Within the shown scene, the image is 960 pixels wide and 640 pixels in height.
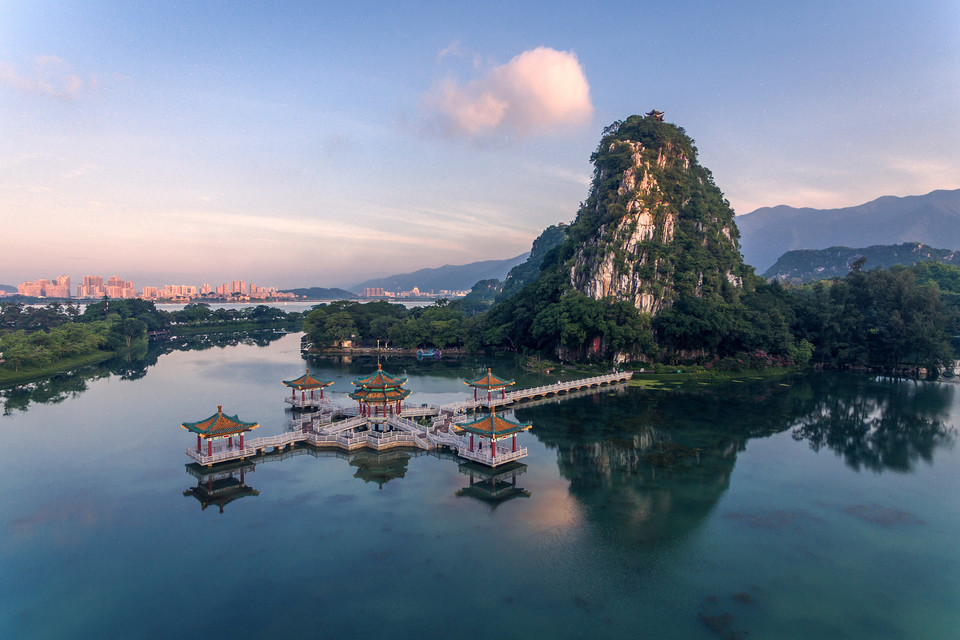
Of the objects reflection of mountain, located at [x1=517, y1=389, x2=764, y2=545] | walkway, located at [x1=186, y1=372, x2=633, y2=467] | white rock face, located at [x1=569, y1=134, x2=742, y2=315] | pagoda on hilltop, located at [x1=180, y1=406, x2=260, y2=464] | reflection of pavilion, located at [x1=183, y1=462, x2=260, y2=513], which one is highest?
white rock face, located at [x1=569, y1=134, x2=742, y2=315]

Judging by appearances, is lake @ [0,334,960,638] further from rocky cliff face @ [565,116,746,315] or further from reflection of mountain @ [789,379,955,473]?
rocky cliff face @ [565,116,746,315]

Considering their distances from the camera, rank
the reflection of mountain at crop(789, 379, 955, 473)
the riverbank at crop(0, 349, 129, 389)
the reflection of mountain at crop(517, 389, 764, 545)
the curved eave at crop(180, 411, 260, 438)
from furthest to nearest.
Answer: the riverbank at crop(0, 349, 129, 389) → the reflection of mountain at crop(789, 379, 955, 473) → the curved eave at crop(180, 411, 260, 438) → the reflection of mountain at crop(517, 389, 764, 545)

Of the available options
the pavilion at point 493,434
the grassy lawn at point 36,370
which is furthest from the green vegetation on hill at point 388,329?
the pavilion at point 493,434

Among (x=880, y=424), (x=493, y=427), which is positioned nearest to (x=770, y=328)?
(x=880, y=424)

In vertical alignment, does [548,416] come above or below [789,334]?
below

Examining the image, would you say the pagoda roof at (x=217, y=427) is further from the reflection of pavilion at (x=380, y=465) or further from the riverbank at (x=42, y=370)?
the riverbank at (x=42, y=370)

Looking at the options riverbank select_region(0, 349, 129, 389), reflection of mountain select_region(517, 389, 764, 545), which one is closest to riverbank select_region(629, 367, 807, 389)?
reflection of mountain select_region(517, 389, 764, 545)

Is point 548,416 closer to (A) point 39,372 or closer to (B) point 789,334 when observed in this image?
(B) point 789,334

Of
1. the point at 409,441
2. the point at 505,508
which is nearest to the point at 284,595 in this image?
the point at 505,508
